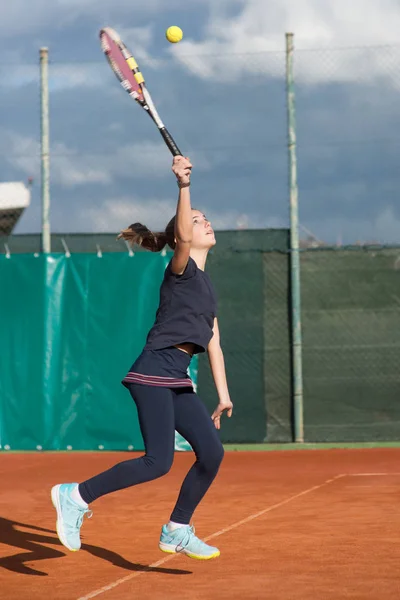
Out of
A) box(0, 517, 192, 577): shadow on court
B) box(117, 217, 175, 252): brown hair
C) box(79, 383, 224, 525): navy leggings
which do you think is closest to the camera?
box(79, 383, 224, 525): navy leggings

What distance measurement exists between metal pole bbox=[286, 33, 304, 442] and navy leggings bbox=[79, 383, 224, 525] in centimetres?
636

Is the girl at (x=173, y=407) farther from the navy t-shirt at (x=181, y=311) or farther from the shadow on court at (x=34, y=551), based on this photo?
the shadow on court at (x=34, y=551)

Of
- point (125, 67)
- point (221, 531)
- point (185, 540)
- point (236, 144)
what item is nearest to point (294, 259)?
point (236, 144)

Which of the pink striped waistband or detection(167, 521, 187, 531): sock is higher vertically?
the pink striped waistband

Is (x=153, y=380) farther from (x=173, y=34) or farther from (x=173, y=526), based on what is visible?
(x=173, y=34)

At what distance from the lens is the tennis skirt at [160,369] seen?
17.8 feet

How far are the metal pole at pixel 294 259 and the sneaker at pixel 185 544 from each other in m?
6.32

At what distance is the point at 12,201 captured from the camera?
1345cm

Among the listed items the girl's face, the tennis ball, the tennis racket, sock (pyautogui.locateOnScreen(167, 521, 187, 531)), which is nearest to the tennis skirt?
the girl's face

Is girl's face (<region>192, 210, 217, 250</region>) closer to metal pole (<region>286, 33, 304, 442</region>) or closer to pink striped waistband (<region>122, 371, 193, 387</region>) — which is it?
pink striped waistband (<region>122, 371, 193, 387</region>)

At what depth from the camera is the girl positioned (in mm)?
5418

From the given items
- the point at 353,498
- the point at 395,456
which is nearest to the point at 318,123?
the point at 395,456

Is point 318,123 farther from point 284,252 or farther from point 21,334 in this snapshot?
point 21,334

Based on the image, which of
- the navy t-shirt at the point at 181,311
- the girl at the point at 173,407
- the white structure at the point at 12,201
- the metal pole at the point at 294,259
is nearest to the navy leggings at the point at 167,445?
the girl at the point at 173,407
